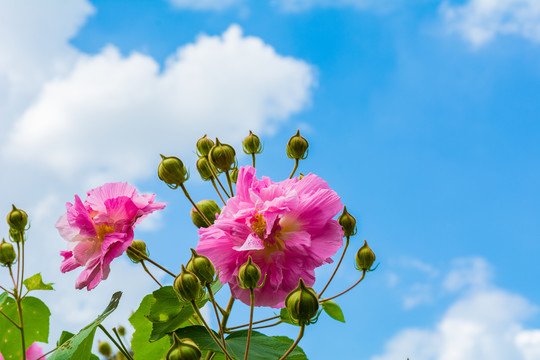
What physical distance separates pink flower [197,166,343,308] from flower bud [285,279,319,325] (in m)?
0.18

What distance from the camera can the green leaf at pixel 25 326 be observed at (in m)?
2.17

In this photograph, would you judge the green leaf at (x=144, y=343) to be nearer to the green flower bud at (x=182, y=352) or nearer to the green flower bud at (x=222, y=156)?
the green flower bud at (x=222, y=156)

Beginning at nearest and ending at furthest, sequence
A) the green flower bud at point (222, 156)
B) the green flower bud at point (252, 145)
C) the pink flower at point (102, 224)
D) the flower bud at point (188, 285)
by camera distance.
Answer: the flower bud at point (188, 285), the pink flower at point (102, 224), the green flower bud at point (222, 156), the green flower bud at point (252, 145)

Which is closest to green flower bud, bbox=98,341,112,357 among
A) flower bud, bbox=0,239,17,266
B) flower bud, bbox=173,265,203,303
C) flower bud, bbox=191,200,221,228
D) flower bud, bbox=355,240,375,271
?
flower bud, bbox=0,239,17,266

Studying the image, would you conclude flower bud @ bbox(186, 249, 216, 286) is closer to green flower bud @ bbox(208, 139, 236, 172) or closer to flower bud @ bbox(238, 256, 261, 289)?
flower bud @ bbox(238, 256, 261, 289)

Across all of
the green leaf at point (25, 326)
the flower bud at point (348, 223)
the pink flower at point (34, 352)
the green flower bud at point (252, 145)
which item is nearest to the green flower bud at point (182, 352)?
the flower bud at point (348, 223)

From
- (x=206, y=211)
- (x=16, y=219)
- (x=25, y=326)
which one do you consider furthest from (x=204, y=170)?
(x=25, y=326)

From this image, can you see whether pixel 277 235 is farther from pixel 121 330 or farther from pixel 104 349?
pixel 121 330

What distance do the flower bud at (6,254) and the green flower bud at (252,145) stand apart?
0.91 meters

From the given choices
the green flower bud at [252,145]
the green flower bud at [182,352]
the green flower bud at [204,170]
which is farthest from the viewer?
the green flower bud at [252,145]

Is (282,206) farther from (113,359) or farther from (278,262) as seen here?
(113,359)

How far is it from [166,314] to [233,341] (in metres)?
0.22

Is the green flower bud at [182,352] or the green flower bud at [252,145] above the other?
the green flower bud at [252,145]

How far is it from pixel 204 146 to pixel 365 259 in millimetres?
633
